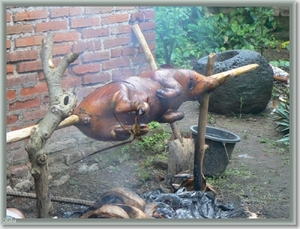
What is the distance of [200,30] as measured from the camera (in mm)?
4270

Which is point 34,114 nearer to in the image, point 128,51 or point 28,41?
point 28,41

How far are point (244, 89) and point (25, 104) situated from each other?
2159 millimetres

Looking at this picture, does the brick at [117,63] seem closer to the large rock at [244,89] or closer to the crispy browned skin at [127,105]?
the crispy browned skin at [127,105]

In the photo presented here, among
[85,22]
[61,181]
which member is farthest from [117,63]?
[61,181]

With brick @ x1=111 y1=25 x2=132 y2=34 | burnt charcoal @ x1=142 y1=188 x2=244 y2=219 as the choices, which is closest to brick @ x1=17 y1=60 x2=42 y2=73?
brick @ x1=111 y1=25 x2=132 y2=34

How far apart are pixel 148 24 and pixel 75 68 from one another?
59cm

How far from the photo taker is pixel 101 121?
3070 millimetres

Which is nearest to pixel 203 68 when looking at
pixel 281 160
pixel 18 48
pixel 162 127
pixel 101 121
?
pixel 162 127

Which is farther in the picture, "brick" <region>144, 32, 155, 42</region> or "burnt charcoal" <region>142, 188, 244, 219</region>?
"brick" <region>144, 32, 155, 42</region>

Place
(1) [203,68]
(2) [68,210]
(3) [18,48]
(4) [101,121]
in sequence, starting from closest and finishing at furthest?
1. (4) [101,121]
2. (2) [68,210]
3. (3) [18,48]
4. (1) [203,68]

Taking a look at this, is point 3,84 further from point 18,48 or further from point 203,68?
point 203,68

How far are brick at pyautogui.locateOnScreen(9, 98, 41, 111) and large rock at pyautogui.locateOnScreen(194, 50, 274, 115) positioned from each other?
5.61ft

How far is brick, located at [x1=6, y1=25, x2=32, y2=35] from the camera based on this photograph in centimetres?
368

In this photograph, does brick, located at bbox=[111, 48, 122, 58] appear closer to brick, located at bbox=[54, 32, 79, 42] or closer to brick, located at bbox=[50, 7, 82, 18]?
brick, located at bbox=[54, 32, 79, 42]
